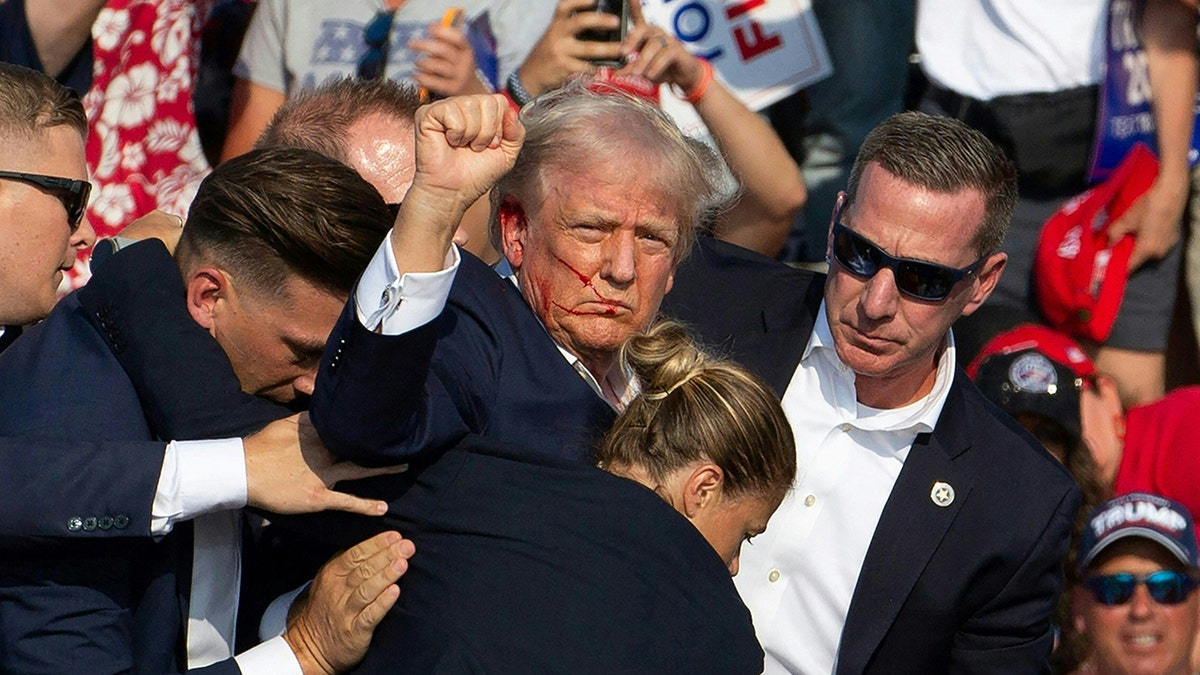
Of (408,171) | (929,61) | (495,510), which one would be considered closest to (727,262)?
(408,171)

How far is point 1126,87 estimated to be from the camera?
5098 mm

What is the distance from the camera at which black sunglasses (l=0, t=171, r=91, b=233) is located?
3.11 m

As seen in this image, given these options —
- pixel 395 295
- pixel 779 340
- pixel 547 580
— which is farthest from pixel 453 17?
pixel 547 580

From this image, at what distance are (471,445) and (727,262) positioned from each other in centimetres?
173

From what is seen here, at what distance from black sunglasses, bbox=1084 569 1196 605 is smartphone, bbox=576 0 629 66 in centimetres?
197

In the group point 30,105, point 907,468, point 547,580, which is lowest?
point 907,468

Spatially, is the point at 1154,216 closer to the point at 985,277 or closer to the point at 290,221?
the point at 985,277

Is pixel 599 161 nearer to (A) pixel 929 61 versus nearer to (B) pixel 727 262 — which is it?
(B) pixel 727 262

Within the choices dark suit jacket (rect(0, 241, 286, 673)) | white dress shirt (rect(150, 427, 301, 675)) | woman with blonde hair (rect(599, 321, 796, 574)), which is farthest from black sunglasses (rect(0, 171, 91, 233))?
woman with blonde hair (rect(599, 321, 796, 574))

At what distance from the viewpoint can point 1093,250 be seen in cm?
508

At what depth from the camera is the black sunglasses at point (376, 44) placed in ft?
17.0

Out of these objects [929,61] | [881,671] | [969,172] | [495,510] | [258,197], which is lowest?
[881,671]

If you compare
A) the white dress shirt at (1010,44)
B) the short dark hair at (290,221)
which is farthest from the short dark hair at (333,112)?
the white dress shirt at (1010,44)

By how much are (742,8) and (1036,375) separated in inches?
57.7
